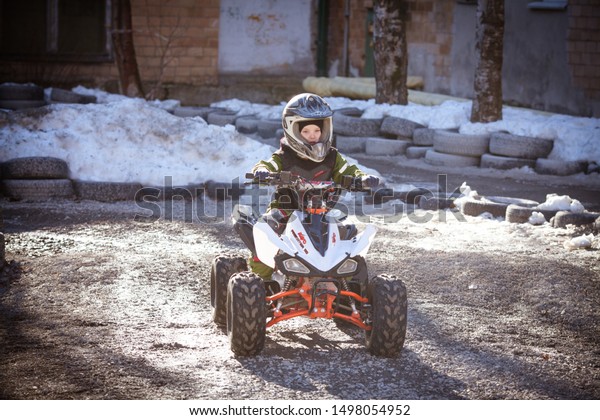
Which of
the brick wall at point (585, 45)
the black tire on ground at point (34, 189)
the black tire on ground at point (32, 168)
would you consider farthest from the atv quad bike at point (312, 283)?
the brick wall at point (585, 45)

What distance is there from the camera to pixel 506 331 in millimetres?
5746

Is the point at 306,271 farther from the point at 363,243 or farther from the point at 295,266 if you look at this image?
the point at 363,243

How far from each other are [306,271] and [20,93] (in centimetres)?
1221

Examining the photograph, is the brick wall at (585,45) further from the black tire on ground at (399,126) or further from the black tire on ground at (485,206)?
the black tire on ground at (485,206)

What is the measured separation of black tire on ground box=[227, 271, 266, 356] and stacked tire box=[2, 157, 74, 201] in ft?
17.5

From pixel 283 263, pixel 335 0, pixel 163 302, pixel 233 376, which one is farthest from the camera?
pixel 335 0

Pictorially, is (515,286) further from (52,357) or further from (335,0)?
(335,0)

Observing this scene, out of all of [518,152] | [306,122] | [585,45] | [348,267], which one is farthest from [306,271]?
[585,45]

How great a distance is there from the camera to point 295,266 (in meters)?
5.11

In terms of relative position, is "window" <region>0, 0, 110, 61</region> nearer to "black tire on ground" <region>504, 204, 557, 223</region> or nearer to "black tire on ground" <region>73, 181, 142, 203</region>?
"black tire on ground" <region>73, 181, 142, 203</region>

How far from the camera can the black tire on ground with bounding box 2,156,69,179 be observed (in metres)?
9.85

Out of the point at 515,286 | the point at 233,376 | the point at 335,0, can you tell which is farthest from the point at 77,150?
the point at 335,0

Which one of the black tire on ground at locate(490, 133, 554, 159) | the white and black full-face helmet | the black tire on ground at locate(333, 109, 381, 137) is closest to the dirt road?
the white and black full-face helmet

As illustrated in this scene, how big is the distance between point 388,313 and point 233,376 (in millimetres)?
878
